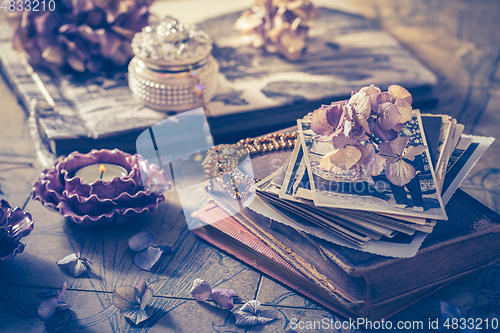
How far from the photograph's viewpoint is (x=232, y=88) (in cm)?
143

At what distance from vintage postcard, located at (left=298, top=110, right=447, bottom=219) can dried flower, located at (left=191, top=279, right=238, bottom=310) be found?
26 cm

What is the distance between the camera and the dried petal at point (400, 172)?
875 mm

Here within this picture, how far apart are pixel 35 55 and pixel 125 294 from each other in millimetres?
1034

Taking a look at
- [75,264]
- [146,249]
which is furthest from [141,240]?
[75,264]

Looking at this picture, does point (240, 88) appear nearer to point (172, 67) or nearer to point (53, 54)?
point (172, 67)

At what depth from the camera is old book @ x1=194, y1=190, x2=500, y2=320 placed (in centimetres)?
82

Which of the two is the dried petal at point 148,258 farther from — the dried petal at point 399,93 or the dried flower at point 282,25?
the dried flower at point 282,25

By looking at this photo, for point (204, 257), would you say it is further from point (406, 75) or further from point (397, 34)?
point (397, 34)

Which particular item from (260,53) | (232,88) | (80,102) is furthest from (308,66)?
(80,102)

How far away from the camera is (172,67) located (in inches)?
47.0

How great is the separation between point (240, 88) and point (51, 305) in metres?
0.87

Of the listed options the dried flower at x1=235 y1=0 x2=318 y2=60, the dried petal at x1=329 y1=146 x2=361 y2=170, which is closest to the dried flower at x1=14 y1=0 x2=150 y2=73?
the dried flower at x1=235 y1=0 x2=318 y2=60

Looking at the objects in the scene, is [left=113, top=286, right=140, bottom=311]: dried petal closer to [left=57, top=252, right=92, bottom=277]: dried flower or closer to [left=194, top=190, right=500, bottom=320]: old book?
[left=57, top=252, right=92, bottom=277]: dried flower

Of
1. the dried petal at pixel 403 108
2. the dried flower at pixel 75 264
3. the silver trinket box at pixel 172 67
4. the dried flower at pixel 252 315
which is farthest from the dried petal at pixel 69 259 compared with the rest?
the dried petal at pixel 403 108
